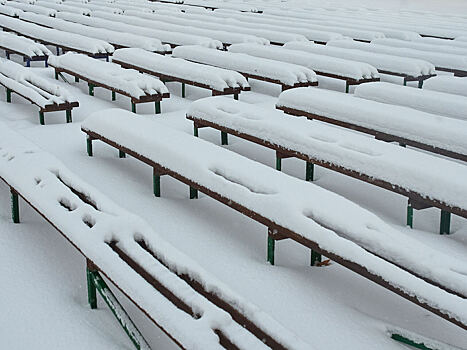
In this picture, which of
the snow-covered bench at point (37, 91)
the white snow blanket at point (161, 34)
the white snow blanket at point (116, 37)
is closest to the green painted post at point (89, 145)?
the snow-covered bench at point (37, 91)

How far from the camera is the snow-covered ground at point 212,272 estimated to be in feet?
11.6

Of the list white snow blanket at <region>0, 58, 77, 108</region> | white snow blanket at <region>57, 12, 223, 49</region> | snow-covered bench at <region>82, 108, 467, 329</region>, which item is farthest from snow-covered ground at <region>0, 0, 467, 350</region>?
white snow blanket at <region>57, 12, 223, 49</region>

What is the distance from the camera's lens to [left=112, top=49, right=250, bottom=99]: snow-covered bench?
27.7 feet

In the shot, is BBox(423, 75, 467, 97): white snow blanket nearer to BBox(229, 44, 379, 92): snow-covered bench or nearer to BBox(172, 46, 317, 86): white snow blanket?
BBox(229, 44, 379, 92): snow-covered bench

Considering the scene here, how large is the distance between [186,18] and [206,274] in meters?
15.2

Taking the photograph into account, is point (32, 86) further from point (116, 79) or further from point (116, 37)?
point (116, 37)

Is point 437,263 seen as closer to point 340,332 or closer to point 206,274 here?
point 340,332

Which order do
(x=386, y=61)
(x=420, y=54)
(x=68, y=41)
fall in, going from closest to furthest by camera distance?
(x=386, y=61), (x=420, y=54), (x=68, y=41)

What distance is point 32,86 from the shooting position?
827 cm

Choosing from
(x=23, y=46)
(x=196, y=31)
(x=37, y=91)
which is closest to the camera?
(x=37, y=91)

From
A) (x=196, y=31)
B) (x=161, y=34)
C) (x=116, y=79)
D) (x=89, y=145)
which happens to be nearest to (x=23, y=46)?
(x=161, y=34)

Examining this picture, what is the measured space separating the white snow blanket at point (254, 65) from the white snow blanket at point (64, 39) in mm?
1545

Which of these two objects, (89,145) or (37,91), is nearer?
(89,145)

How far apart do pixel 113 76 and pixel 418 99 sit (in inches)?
159
